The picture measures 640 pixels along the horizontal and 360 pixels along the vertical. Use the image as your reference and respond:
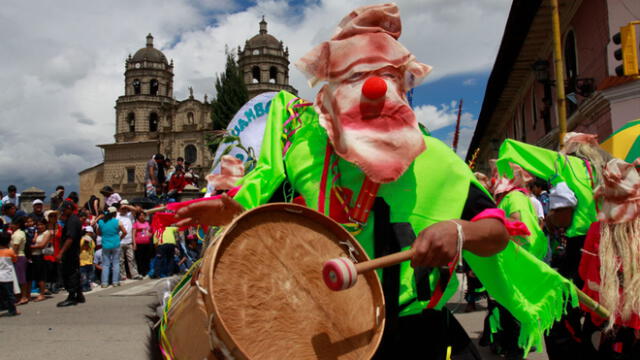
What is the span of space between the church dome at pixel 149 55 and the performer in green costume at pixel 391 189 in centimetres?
6878

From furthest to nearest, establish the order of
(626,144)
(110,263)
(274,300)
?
1. (110,263)
2. (626,144)
3. (274,300)

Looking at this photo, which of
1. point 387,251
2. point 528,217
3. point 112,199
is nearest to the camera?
point 387,251

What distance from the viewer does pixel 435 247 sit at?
1.42 meters

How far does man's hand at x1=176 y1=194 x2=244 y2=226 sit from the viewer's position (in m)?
2.01

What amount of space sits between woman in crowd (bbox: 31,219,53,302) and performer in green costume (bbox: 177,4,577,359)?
29.0ft

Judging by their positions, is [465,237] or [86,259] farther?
[86,259]

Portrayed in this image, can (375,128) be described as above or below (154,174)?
below

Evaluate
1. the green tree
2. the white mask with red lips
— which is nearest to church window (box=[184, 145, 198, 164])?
the green tree

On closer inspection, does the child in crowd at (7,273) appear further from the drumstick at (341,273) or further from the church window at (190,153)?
the church window at (190,153)

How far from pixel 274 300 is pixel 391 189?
2.17 feet

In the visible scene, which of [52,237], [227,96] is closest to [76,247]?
[52,237]

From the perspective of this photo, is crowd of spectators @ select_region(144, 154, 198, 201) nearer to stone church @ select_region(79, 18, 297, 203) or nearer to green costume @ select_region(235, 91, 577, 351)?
green costume @ select_region(235, 91, 577, 351)

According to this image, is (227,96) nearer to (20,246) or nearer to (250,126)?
(20,246)

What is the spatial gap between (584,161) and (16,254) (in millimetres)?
8415
